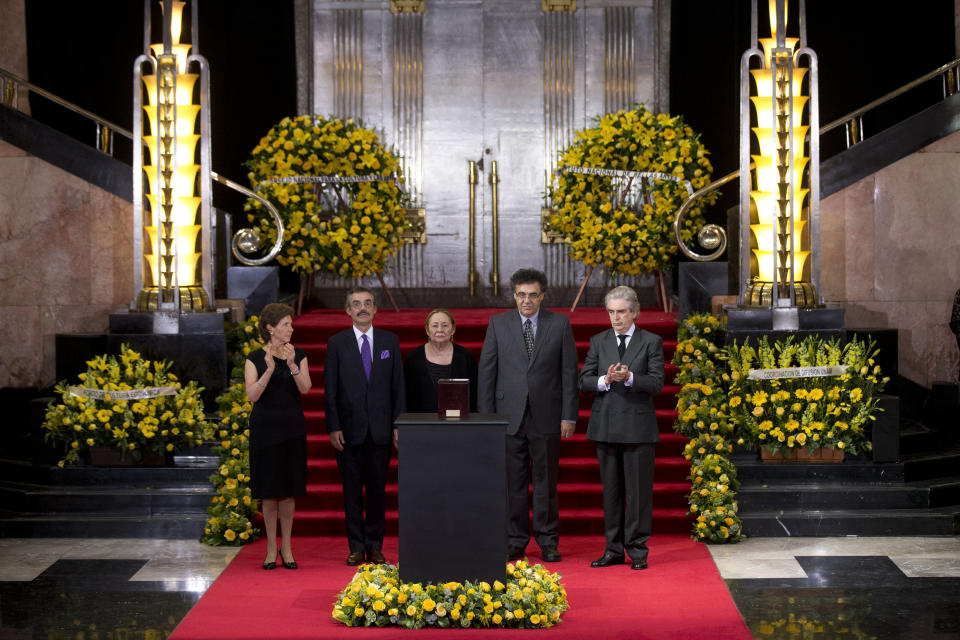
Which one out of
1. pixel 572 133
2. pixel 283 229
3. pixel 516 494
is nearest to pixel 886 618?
pixel 516 494

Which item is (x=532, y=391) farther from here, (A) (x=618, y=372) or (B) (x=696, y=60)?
(B) (x=696, y=60)

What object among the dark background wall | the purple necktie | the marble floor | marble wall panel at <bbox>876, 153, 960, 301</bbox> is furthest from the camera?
the dark background wall

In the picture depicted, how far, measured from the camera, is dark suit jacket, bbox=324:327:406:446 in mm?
7293

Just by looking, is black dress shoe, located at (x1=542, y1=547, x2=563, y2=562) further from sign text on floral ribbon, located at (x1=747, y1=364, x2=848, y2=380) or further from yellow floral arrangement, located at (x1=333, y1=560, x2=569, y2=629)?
sign text on floral ribbon, located at (x1=747, y1=364, x2=848, y2=380)

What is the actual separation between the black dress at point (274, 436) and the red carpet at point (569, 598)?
0.50m

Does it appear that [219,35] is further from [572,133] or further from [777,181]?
[777,181]

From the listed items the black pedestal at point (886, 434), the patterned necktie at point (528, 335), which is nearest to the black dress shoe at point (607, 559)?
the patterned necktie at point (528, 335)

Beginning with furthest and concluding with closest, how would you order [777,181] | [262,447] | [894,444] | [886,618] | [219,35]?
[219,35] < [777,181] < [894,444] < [262,447] < [886,618]

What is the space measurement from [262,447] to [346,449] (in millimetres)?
476

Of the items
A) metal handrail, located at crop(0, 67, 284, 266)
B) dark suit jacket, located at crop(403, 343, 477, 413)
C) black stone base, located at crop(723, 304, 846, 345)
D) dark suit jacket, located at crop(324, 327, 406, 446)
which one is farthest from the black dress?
black stone base, located at crop(723, 304, 846, 345)

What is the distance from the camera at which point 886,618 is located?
20.7ft

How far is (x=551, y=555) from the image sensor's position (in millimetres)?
7418

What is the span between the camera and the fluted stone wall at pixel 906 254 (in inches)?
420

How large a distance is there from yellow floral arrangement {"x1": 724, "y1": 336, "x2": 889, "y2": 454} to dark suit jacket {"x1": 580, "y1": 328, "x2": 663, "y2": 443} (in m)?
1.34
